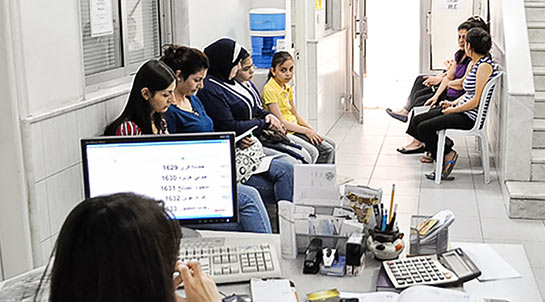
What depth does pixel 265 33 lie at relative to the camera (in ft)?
18.9

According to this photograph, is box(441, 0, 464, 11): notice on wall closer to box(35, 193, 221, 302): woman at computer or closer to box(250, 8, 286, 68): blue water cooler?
box(250, 8, 286, 68): blue water cooler

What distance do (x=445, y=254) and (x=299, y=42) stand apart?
16.7 feet

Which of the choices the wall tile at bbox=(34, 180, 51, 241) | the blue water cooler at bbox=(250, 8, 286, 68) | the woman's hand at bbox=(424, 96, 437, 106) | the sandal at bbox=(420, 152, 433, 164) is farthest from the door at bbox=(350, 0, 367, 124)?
the wall tile at bbox=(34, 180, 51, 241)

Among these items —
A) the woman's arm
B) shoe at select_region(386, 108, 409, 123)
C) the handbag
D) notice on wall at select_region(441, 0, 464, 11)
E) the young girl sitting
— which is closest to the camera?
the handbag

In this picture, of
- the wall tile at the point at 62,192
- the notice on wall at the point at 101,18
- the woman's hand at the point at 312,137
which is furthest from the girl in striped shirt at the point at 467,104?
the wall tile at the point at 62,192

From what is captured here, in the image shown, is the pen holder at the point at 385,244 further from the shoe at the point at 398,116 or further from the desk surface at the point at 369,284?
the shoe at the point at 398,116

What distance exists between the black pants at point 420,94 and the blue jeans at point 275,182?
11.7 feet

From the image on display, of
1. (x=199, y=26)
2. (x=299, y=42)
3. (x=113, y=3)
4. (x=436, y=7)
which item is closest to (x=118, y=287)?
(x=113, y=3)

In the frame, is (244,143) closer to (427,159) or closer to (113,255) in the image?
(113,255)

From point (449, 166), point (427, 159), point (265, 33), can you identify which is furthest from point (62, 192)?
point (427, 159)

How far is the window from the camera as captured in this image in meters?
3.56

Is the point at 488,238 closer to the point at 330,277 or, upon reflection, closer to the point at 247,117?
the point at 247,117

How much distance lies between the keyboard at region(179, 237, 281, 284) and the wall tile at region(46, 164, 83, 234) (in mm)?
825

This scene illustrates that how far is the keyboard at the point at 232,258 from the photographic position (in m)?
2.13
